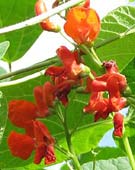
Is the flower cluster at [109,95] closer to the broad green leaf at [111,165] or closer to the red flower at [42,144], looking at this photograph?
the red flower at [42,144]

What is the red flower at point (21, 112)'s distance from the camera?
1.55m

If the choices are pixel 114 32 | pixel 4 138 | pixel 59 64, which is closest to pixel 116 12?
pixel 114 32

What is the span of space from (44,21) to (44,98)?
0.18 meters

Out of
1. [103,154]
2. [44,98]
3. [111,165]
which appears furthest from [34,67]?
[103,154]

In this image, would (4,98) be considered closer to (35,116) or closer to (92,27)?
(35,116)

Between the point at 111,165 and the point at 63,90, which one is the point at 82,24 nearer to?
the point at 63,90

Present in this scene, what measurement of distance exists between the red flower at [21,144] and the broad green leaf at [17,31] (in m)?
0.42

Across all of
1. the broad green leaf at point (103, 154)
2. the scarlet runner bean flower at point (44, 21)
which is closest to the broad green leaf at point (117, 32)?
the scarlet runner bean flower at point (44, 21)

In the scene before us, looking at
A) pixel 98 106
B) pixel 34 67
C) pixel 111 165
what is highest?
pixel 34 67

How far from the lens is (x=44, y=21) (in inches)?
61.5

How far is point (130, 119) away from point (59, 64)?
0.99 ft

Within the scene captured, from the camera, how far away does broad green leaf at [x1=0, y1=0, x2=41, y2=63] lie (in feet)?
6.19

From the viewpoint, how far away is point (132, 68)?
6.15 feet

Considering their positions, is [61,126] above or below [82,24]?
below
